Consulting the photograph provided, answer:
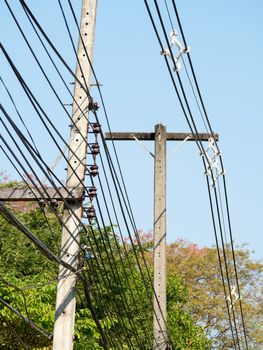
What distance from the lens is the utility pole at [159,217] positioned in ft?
42.8

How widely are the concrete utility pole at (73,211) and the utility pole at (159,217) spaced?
8.80ft

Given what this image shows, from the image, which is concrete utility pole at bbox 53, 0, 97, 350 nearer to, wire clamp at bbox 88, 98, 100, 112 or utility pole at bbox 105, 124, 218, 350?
wire clamp at bbox 88, 98, 100, 112

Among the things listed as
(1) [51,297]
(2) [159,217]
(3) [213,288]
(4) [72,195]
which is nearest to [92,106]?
(4) [72,195]

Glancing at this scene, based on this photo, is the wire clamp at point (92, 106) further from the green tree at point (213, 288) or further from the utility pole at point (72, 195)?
the green tree at point (213, 288)

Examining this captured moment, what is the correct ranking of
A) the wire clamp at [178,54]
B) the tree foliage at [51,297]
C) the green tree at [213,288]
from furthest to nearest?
1. the green tree at [213,288]
2. the tree foliage at [51,297]
3. the wire clamp at [178,54]

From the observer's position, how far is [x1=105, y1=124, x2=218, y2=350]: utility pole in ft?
42.8

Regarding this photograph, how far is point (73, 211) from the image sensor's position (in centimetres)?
991

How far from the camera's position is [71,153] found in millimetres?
10227

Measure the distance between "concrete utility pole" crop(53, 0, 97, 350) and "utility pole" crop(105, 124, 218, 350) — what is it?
268 centimetres

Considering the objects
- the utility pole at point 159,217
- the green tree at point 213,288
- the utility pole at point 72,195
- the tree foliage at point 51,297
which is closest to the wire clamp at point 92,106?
the utility pole at point 72,195

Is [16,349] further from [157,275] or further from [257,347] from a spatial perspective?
[257,347]

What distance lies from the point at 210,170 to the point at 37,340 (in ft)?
35.3

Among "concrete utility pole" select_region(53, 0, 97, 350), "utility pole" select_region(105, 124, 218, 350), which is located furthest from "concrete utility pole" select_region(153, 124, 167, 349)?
"concrete utility pole" select_region(53, 0, 97, 350)

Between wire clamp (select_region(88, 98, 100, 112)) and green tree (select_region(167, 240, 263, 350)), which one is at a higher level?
green tree (select_region(167, 240, 263, 350))
